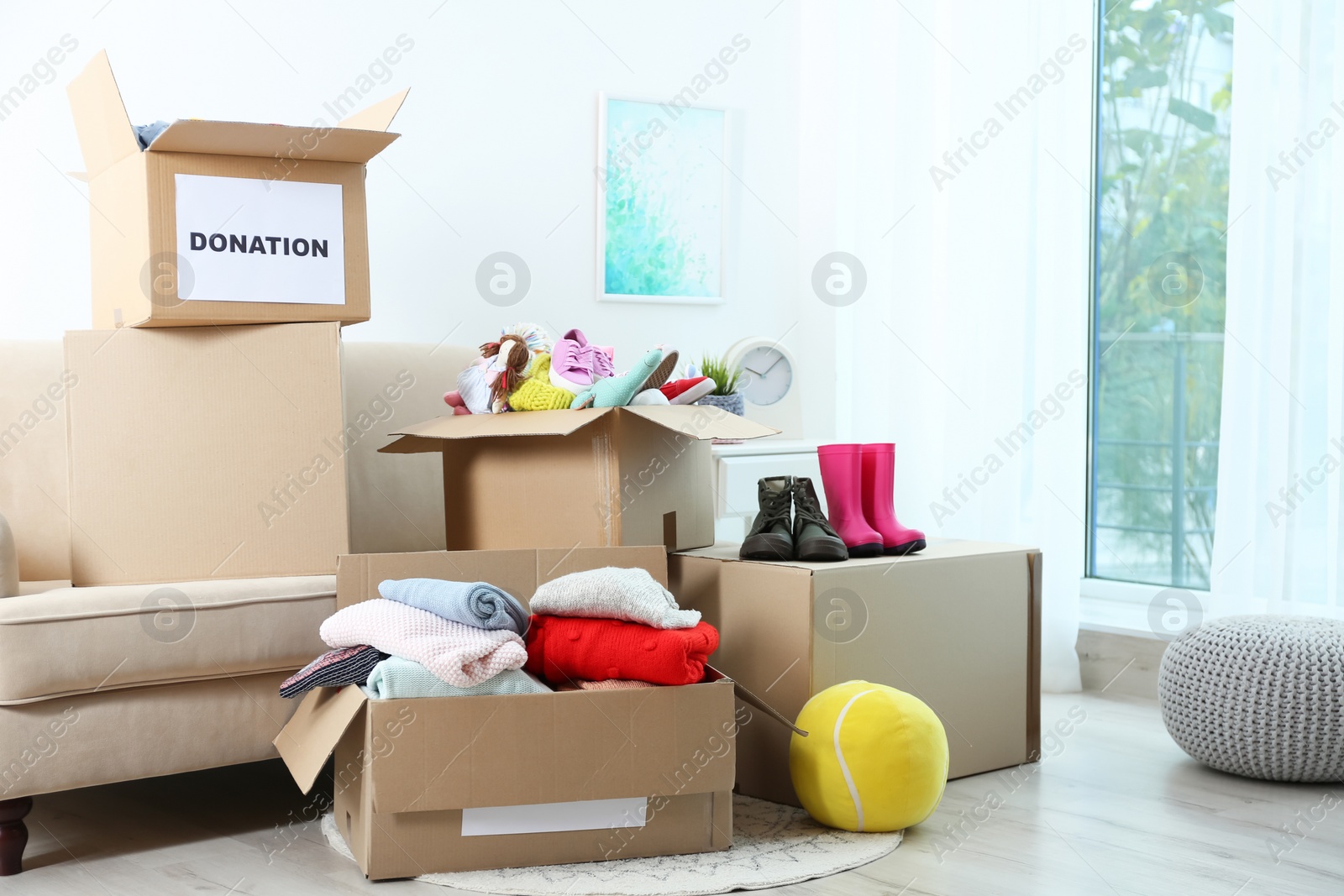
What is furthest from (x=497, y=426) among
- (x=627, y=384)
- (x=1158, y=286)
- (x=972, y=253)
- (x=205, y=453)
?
(x=1158, y=286)

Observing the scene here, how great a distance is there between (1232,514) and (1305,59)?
0.91 meters

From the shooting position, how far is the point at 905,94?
2986 mm

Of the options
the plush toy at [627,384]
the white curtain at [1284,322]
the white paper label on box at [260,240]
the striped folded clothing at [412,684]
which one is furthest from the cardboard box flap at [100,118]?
the white curtain at [1284,322]

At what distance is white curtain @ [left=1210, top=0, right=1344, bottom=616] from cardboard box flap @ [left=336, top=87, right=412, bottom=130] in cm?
168

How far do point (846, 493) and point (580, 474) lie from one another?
463 mm

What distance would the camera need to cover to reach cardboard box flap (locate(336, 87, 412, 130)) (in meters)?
1.87

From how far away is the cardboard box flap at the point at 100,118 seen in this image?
1.75 meters

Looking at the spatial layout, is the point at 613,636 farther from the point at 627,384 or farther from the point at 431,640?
the point at 627,384

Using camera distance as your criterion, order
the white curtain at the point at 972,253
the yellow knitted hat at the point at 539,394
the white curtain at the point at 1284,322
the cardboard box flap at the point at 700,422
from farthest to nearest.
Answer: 1. the white curtain at the point at 972,253
2. the white curtain at the point at 1284,322
3. the yellow knitted hat at the point at 539,394
4. the cardboard box flap at the point at 700,422

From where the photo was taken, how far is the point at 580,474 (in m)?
1.87

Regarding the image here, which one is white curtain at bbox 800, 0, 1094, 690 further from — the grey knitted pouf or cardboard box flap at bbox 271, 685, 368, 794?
cardboard box flap at bbox 271, 685, 368, 794

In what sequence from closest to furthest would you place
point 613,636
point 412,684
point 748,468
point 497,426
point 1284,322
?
point 412,684 → point 613,636 → point 497,426 → point 1284,322 → point 748,468

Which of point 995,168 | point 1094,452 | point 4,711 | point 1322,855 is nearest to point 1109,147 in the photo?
point 995,168

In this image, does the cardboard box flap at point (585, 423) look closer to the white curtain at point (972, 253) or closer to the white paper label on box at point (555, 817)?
the white paper label on box at point (555, 817)
